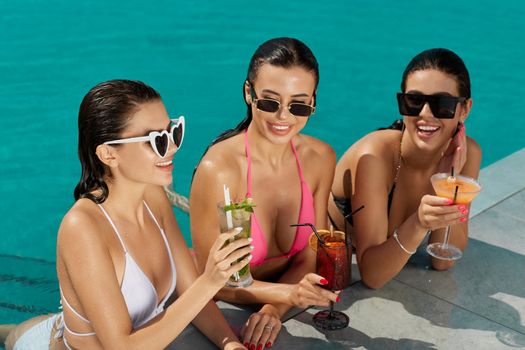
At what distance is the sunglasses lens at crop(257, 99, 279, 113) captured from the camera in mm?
3188

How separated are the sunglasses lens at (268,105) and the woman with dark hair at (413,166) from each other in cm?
70

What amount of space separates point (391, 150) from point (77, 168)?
481 centimetres

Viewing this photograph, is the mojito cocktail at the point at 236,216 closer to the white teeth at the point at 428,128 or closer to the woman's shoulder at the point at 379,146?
the woman's shoulder at the point at 379,146

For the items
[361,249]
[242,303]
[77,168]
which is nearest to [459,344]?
[361,249]

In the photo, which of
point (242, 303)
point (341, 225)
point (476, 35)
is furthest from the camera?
point (476, 35)

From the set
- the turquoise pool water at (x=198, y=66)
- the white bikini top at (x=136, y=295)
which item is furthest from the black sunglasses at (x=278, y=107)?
the turquoise pool water at (x=198, y=66)

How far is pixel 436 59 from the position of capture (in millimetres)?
3463

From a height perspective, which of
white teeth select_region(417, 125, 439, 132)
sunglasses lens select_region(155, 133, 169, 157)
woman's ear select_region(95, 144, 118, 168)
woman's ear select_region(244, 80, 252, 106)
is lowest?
white teeth select_region(417, 125, 439, 132)

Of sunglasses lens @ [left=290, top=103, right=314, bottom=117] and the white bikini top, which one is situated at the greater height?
sunglasses lens @ [left=290, top=103, right=314, bottom=117]

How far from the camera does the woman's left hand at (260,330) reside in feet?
9.96

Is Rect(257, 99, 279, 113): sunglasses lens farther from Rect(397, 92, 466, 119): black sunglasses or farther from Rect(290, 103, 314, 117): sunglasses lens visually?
Rect(397, 92, 466, 119): black sunglasses

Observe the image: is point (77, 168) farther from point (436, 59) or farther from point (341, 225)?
point (436, 59)

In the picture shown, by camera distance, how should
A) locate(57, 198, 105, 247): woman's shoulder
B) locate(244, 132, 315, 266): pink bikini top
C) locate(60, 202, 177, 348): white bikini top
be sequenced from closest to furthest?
locate(57, 198, 105, 247): woman's shoulder < locate(60, 202, 177, 348): white bikini top < locate(244, 132, 315, 266): pink bikini top

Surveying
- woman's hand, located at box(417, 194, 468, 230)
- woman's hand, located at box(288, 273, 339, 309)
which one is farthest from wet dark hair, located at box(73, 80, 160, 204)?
woman's hand, located at box(417, 194, 468, 230)
